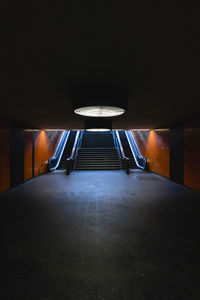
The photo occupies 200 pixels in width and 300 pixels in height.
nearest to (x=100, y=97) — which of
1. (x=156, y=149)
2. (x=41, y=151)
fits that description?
(x=156, y=149)

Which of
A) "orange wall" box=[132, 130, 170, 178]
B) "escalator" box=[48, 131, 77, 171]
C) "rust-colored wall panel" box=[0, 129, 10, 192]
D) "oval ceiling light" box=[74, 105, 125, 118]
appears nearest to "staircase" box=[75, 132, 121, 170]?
"escalator" box=[48, 131, 77, 171]

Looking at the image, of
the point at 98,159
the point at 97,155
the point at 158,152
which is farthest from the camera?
the point at 97,155

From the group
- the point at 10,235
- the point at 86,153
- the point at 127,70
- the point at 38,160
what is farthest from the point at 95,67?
the point at 86,153

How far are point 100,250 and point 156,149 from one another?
7141 millimetres

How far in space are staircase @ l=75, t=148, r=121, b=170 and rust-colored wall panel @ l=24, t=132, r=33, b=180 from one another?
3.47 metres

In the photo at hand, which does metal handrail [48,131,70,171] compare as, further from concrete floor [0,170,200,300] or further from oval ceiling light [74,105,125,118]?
oval ceiling light [74,105,125,118]

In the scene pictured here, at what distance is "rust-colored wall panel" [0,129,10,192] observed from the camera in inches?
195

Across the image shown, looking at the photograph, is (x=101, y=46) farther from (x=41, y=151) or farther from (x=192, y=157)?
(x=41, y=151)

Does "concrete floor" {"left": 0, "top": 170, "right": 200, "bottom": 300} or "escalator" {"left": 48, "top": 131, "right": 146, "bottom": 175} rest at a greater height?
→ "escalator" {"left": 48, "top": 131, "right": 146, "bottom": 175}

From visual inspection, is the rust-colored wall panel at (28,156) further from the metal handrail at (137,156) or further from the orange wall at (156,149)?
the metal handrail at (137,156)

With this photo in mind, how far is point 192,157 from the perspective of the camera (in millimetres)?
5301

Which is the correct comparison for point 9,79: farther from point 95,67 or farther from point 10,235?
point 10,235

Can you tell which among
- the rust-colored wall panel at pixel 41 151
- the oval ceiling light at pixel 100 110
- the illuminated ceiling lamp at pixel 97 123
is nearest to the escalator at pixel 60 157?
the rust-colored wall panel at pixel 41 151

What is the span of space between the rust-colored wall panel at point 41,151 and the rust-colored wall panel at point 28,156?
54cm
